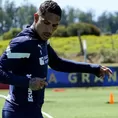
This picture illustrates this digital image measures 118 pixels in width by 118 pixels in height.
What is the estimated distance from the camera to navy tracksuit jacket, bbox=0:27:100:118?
481 cm

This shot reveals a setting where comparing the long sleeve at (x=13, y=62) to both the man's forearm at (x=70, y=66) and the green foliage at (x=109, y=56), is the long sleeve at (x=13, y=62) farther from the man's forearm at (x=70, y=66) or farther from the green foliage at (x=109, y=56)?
the green foliage at (x=109, y=56)

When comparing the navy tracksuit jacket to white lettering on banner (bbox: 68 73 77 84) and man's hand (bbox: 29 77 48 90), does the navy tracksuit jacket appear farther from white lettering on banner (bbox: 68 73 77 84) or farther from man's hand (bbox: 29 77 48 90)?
white lettering on banner (bbox: 68 73 77 84)

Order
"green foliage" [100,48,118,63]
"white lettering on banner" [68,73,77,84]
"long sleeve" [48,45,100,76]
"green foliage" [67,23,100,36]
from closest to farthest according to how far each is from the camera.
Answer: "long sleeve" [48,45,100,76]
"white lettering on banner" [68,73,77,84]
"green foliage" [100,48,118,63]
"green foliage" [67,23,100,36]

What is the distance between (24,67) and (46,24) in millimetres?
430

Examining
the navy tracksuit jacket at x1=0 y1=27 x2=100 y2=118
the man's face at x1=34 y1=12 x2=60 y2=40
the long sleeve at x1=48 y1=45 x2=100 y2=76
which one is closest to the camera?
the navy tracksuit jacket at x1=0 y1=27 x2=100 y2=118

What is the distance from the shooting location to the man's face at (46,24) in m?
4.95

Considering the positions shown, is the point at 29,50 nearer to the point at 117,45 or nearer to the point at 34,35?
the point at 34,35

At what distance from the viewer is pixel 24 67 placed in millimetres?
4973

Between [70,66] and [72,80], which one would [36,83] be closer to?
[70,66]

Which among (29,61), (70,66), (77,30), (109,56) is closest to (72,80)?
(109,56)

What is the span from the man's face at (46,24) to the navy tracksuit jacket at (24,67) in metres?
0.08

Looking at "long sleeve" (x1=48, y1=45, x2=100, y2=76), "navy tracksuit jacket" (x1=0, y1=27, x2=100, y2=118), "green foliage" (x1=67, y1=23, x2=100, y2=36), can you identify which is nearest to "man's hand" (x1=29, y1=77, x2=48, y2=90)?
"navy tracksuit jacket" (x1=0, y1=27, x2=100, y2=118)

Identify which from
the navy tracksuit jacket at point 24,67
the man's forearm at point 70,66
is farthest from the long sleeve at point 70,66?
the navy tracksuit jacket at point 24,67

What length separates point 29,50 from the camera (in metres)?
4.94
